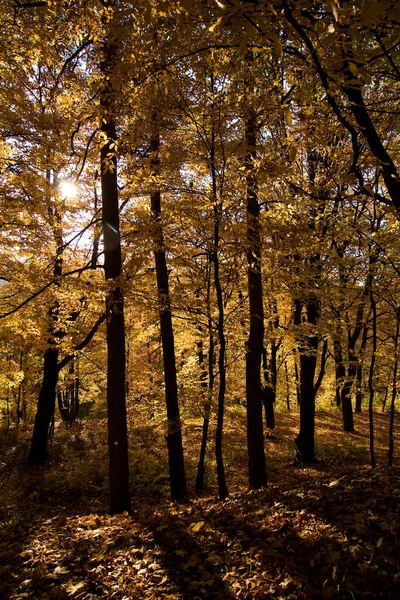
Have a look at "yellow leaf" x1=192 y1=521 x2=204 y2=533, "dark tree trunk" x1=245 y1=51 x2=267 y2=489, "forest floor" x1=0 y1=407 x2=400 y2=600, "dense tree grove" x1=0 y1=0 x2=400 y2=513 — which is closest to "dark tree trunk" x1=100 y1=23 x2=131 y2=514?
Result: "dense tree grove" x1=0 y1=0 x2=400 y2=513

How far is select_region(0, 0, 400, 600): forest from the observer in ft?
11.3

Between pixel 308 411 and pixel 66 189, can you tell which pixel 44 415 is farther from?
pixel 308 411

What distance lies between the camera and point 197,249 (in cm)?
873

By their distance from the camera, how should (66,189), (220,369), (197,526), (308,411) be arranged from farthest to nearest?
1. (308,411)
2. (66,189)
3. (220,369)
4. (197,526)

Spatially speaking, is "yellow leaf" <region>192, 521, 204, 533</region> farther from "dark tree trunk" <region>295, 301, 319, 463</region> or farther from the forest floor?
"dark tree trunk" <region>295, 301, 319, 463</region>

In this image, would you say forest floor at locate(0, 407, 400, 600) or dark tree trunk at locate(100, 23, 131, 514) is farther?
dark tree trunk at locate(100, 23, 131, 514)

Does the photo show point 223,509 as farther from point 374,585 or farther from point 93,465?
point 93,465

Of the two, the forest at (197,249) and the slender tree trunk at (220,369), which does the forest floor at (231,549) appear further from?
the slender tree trunk at (220,369)

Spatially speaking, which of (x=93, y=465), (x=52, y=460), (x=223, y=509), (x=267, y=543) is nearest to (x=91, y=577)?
(x=267, y=543)

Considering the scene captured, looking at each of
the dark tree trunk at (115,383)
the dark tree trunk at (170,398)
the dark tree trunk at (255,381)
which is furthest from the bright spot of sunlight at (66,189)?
the dark tree trunk at (255,381)

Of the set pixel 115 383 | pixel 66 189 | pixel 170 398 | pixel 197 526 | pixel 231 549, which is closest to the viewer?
pixel 231 549

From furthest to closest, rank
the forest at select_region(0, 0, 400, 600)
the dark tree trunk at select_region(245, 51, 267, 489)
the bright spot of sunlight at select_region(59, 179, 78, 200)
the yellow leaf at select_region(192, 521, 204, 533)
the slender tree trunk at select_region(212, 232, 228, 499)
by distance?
the bright spot of sunlight at select_region(59, 179, 78, 200)
the dark tree trunk at select_region(245, 51, 267, 489)
the slender tree trunk at select_region(212, 232, 228, 499)
the yellow leaf at select_region(192, 521, 204, 533)
the forest at select_region(0, 0, 400, 600)

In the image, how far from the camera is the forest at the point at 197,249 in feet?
11.3

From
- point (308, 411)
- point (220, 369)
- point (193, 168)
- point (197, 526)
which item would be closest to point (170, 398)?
point (220, 369)
